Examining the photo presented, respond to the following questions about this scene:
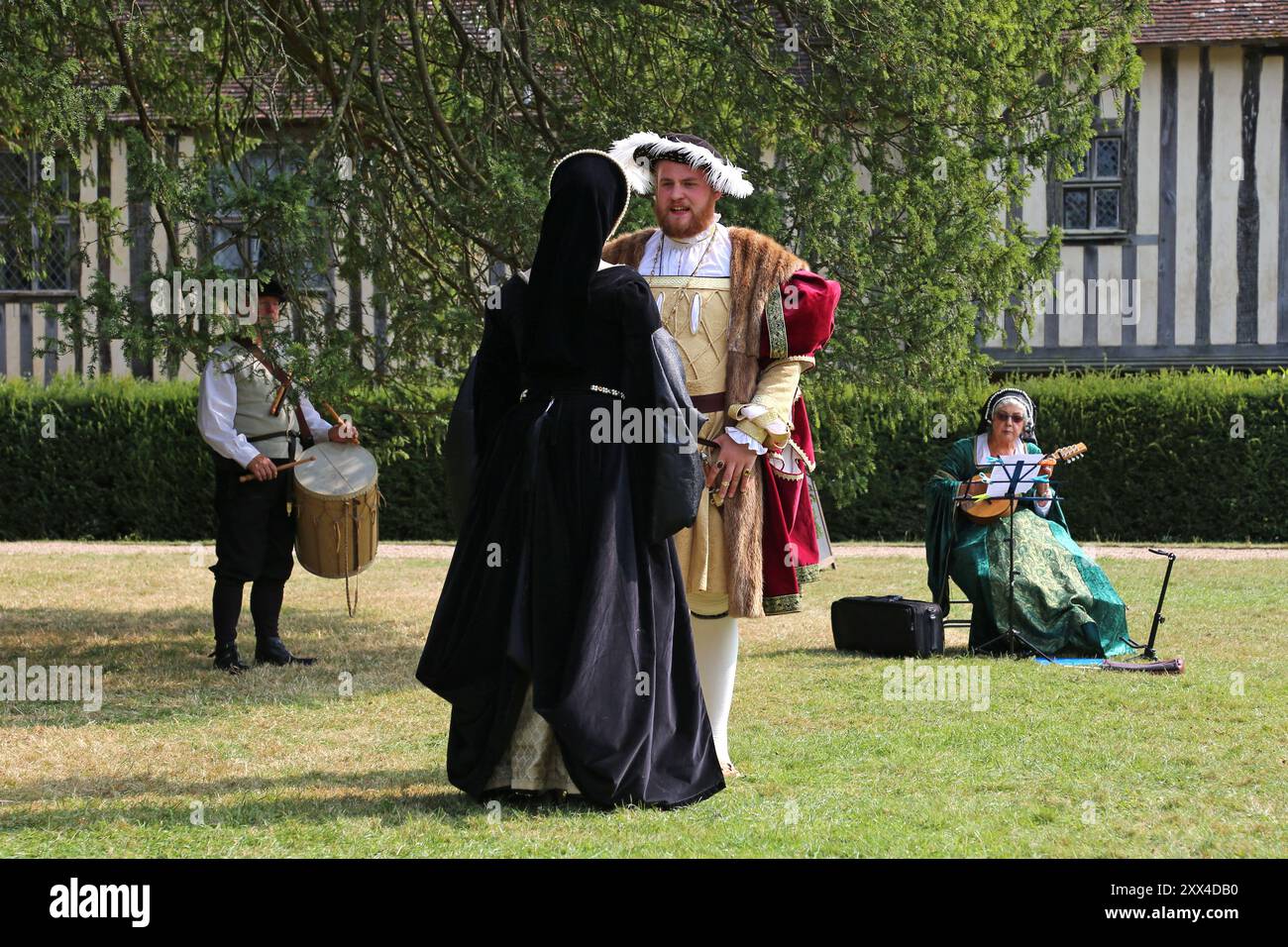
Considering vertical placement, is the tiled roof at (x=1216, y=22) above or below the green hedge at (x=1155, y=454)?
above

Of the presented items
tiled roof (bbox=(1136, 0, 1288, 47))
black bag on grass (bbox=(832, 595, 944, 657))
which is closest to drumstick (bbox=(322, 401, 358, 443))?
black bag on grass (bbox=(832, 595, 944, 657))

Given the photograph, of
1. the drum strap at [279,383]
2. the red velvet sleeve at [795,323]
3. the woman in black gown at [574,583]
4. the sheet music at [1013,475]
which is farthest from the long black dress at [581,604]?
the sheet music at [1013,475]

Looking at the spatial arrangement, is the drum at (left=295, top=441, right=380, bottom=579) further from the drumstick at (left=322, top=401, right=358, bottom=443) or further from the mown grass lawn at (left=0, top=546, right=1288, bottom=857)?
the mown grass lawn at (left=0, top=546, right=1288, bottom=857)

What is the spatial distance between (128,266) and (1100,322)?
11208 millimetres

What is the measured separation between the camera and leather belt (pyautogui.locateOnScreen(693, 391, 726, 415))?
510 cm

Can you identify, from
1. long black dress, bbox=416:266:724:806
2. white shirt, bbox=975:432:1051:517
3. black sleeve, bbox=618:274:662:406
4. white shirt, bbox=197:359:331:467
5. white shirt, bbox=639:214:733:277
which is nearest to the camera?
long black dress, bbox=416:266:724:806

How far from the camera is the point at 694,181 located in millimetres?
5008

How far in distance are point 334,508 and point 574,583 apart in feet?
12.1

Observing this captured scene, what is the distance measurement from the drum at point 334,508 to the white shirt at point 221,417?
0.39 meters

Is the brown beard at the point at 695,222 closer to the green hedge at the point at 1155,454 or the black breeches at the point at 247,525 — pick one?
the black breeches at the point at 247,525

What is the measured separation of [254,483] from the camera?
7848 millimetres

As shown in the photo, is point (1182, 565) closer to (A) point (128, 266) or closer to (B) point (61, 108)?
(B) point (61, 108)

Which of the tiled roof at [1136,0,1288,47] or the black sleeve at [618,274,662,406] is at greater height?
the tiled roof at [1136,0,1288,47]

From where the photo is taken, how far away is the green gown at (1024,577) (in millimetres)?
8398
